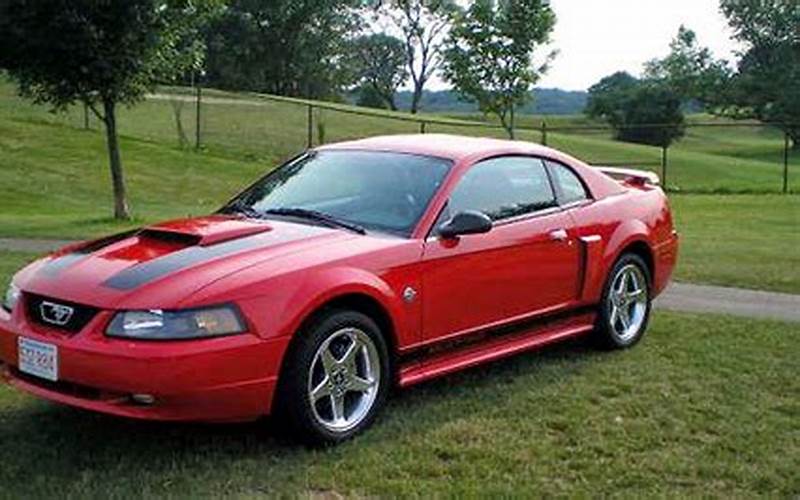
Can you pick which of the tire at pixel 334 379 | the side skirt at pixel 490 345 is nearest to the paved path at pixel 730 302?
the side skirt at pixel 490 345

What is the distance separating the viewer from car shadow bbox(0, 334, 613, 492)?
15.7 feet

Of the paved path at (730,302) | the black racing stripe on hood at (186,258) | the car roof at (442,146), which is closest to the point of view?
the black racing stripe on hood at (186,258)

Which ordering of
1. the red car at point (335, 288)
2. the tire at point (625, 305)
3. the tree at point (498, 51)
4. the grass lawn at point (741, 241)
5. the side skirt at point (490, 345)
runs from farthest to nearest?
the tree at point (498, 51) → the grass lawn at point (741, 241) → the tire at point (625, 305) → the side skirt at point (490, 345) → the red car at point (335, 288)

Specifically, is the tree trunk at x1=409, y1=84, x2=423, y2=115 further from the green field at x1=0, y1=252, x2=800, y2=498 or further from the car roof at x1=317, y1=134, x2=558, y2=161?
the green field at x1=0, y1=252, x2=800, y2=498

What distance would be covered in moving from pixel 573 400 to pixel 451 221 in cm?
122

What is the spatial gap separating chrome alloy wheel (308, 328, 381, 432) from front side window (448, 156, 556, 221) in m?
1.07

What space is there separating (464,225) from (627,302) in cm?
213

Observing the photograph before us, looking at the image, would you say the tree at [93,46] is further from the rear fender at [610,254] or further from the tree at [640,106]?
the tree at [640,106]

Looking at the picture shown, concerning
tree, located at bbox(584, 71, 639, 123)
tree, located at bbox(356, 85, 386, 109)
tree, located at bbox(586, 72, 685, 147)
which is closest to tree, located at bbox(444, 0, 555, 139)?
tree, located at bbox(586, 72, 685, 147)

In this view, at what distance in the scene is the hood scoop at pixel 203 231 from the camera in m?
5.36

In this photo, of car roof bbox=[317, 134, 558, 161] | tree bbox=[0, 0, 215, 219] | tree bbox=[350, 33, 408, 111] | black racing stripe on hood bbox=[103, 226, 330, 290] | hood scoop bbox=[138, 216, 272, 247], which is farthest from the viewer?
tree bbox=[350, 33, 408, 111]

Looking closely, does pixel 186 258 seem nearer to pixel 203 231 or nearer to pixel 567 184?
pixel 203 231

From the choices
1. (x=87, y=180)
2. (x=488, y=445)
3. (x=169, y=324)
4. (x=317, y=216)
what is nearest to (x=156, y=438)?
(x=169, y=324)

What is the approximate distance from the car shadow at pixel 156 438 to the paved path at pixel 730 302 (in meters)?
3.48
